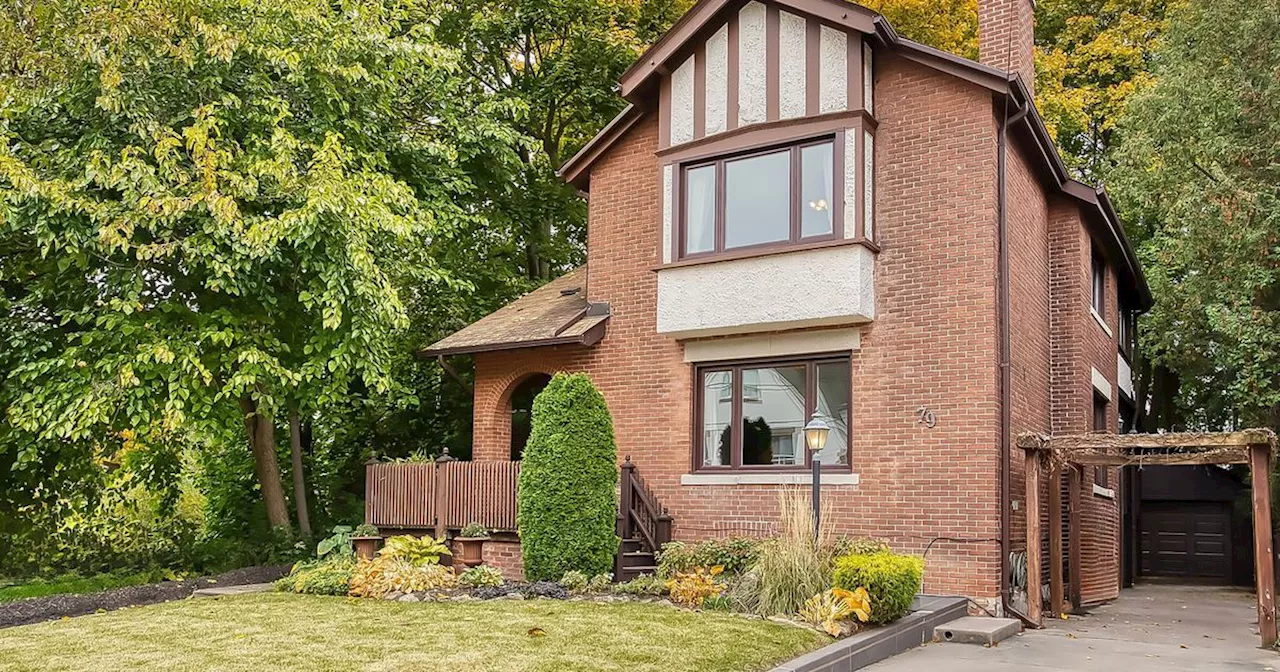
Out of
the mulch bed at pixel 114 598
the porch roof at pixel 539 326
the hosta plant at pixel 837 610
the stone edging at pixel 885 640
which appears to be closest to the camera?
the stone edging at pixel 885 640

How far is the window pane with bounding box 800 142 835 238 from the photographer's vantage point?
1352 centimetres

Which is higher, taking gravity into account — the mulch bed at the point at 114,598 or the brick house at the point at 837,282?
the brick house at the point at 837,282

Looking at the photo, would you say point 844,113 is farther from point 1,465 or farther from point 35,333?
point 1,465

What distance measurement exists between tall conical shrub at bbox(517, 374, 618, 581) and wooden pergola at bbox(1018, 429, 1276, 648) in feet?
16.0

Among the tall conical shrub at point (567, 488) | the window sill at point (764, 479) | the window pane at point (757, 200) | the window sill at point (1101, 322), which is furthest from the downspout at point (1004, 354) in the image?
the tall conical shrub at point (567, 488)

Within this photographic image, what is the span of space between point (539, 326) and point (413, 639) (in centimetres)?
741

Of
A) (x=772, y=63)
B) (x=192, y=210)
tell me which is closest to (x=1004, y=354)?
(x=772, y=63)

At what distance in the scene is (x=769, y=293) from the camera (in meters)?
13.6

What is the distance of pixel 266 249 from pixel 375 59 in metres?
4.07

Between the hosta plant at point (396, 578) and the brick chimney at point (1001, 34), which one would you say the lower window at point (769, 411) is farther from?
the brick chimney at point (1001, 34)

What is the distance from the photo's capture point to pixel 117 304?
13.6 metres

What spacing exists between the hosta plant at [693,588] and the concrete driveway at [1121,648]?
2.19 meters

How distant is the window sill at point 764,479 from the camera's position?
44.0 ft

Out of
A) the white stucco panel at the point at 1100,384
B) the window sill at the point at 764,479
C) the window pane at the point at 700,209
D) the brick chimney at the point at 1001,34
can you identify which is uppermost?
the brick chimney at the point at 1001,34
